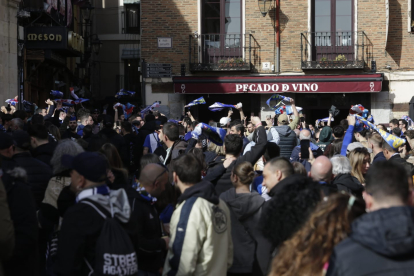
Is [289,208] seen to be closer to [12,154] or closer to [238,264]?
[238,264]

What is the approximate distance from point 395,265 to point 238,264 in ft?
8.53

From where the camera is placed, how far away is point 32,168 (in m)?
5.41

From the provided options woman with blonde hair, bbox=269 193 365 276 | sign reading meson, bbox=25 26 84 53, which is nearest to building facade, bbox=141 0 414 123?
sign reading meson, bbox=25 26 84 53

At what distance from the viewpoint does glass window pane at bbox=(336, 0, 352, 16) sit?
62.0 ft

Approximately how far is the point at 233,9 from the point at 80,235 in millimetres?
16049

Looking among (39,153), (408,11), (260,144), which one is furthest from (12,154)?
(408,11)

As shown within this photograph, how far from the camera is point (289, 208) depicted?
3.47 metres

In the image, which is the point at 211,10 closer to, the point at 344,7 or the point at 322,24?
the point at 322,24

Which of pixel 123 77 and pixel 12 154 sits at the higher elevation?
pixel 123 77

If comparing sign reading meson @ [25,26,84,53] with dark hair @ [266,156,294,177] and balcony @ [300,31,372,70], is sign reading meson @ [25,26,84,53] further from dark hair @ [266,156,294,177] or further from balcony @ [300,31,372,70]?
dark hair @ [266,156,294,177]

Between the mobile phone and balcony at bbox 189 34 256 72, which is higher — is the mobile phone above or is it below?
below

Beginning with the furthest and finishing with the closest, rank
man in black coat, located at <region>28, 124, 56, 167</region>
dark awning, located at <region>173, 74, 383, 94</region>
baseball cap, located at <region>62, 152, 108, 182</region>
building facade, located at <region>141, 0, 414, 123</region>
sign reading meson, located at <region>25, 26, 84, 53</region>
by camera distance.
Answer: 1. building facade, located at <region>141, 0, 414, 123</region>
2. dark awning, located at <region>173, 74, 383, 94</region>
3. sign reading meson, located at <region>25, 26, 84, 53</region>
4. man in black coat, located at <region>28, 124, 56, 167</region>
5. baseball cap, located at <region>62, 152, 108, 182</region>

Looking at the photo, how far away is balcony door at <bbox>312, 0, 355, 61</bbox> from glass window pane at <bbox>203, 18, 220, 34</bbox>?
3.13 metres

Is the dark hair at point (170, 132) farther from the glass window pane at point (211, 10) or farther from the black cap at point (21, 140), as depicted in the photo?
the glass window pane at point (211, 10)
